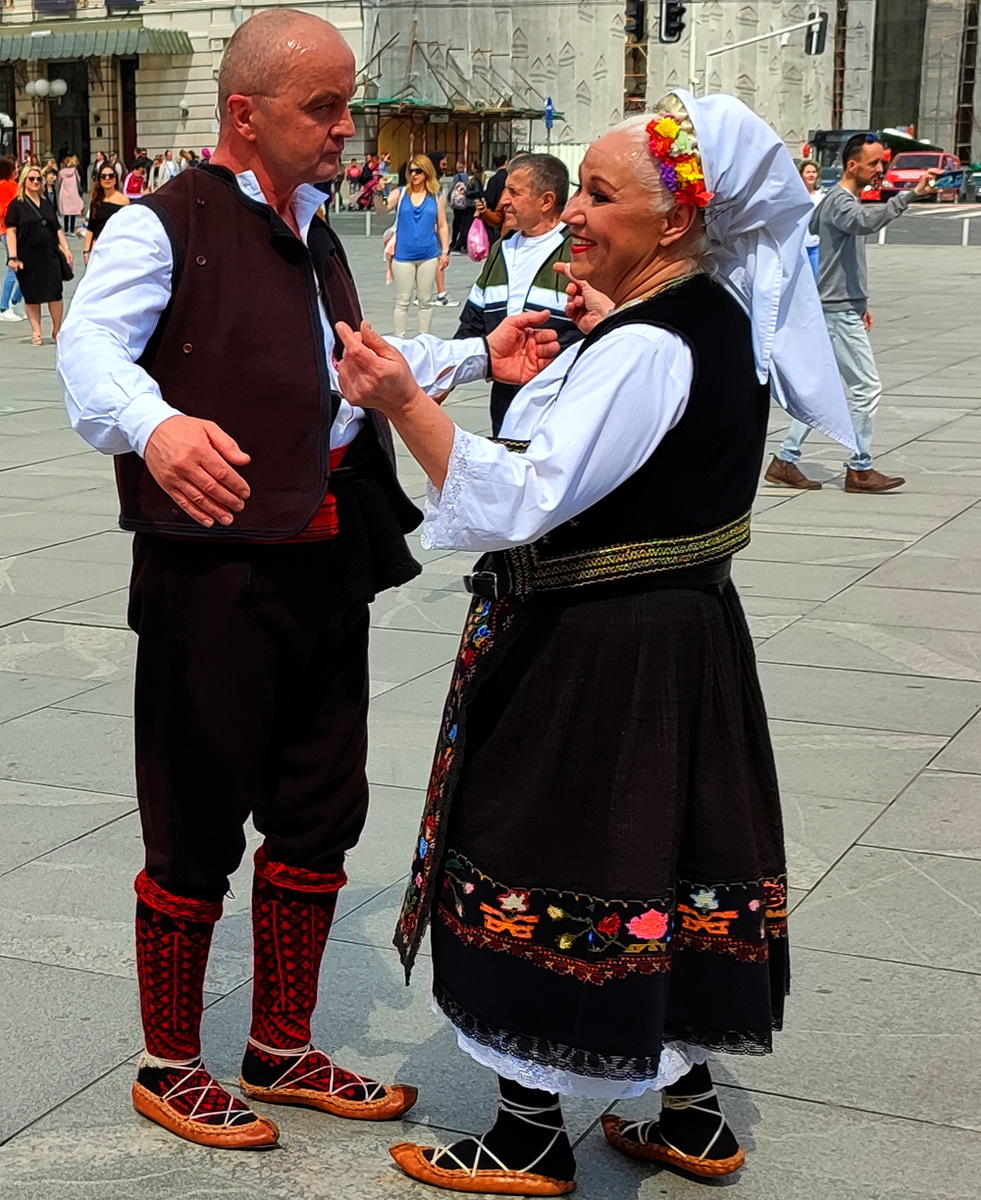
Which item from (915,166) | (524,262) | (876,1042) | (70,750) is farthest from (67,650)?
(915,166)

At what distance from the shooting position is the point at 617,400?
7.92 feet

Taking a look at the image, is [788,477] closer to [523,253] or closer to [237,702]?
[523,253]

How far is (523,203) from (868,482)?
11.6ft

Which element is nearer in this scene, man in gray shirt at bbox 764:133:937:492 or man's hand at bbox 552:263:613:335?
man's hand at bbox 552:263:613:335

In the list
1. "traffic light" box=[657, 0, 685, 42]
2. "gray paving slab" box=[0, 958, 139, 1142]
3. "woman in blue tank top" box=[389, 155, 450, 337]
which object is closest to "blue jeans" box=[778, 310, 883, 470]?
"woman in blue tank top" box=[389, 155, 450, 337]

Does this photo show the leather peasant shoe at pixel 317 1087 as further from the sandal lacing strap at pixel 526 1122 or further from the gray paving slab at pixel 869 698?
the gray paving slab at pixel 869 698

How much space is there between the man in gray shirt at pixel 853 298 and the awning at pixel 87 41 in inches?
1714

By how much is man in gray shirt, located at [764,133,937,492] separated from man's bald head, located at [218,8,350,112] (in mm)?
6683

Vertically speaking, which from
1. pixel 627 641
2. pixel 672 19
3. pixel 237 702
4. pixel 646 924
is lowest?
pixel 646 924

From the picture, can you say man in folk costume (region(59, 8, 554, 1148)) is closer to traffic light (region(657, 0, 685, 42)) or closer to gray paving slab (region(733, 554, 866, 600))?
gray paving slab (region(733, 554, 866, 600))

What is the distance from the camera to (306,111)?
2.78 meters

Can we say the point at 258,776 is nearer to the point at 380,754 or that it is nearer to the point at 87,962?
the point at 87,962

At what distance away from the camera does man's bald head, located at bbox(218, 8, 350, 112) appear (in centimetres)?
275

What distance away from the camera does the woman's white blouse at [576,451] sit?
241 centimetres
